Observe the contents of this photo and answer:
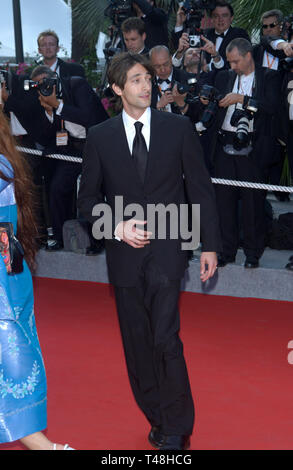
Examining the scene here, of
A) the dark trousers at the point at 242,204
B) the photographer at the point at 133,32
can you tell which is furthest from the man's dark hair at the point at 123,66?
the photographer at the point at 133,32

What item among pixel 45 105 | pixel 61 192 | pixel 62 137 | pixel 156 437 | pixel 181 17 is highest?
pixel 181 17

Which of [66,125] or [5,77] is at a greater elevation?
[5,77]

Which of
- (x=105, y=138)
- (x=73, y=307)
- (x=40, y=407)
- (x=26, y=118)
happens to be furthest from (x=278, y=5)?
(x=40, y=407)

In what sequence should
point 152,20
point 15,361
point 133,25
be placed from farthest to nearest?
point 152,20
point 133,25
point 15,361

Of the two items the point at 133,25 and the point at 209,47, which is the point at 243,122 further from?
the point at 133,25

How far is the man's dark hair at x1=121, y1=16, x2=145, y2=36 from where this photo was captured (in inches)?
245

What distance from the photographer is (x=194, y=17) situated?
629 centimetres

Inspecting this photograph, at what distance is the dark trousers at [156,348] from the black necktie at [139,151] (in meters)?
0.37

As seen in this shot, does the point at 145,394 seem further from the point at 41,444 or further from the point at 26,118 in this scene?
the point at 26,118

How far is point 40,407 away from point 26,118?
158 inches

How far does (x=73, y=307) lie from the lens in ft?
18.0

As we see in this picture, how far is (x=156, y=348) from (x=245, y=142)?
8.03 ft

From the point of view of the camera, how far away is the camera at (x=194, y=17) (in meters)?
6.28

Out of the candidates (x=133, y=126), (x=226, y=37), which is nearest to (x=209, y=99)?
(x=226, y=37)
